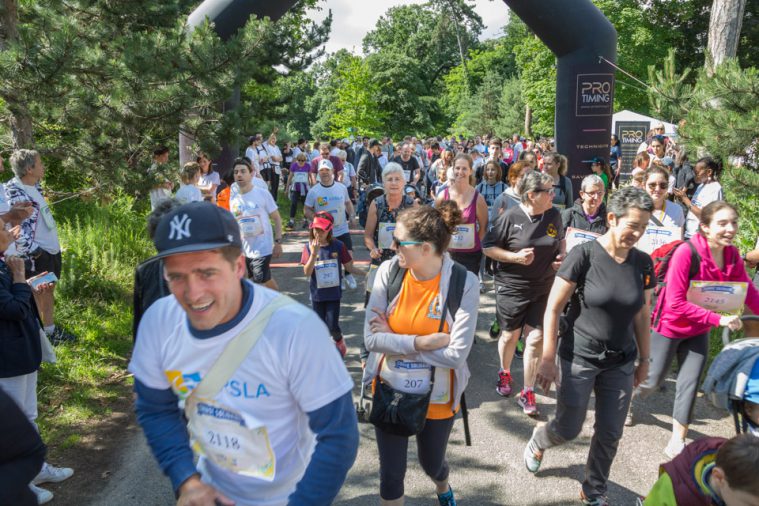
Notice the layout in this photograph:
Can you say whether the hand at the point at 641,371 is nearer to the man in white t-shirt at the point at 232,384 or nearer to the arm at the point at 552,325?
the arm at the point at 552,325

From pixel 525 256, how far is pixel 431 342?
2.15 m

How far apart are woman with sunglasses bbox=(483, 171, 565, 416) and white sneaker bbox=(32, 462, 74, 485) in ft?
11.8

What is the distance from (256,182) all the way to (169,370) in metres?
5.41

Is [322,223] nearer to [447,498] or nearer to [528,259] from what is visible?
[528,259]

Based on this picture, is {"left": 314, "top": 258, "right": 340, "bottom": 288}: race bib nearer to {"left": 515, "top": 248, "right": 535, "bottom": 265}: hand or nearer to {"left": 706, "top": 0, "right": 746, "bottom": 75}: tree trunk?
{"left": 515, "top": 248, "right": 535, "bottom": 265}: hand

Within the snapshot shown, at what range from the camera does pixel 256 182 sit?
702cm

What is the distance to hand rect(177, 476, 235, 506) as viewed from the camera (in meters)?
1.78

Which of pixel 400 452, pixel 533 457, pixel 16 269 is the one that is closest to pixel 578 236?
pixel 533 457

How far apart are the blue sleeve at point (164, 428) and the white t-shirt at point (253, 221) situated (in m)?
4.61

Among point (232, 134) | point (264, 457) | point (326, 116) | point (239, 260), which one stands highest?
point (326, 116)

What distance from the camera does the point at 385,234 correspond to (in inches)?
228

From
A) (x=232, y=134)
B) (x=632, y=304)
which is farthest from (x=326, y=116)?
(x=632, y=304)

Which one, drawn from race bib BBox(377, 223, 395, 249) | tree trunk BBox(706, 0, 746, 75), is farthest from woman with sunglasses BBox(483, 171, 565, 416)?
tree trunk BBox(706, 0, 746, 75)

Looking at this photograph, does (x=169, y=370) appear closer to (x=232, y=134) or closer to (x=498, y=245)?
(x=498, y=245)
